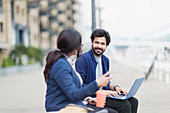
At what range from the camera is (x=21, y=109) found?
7398 millimetres

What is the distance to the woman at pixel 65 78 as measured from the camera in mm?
2549

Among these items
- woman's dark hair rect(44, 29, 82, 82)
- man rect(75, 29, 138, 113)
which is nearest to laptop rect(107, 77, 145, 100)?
man rect(75, 29, 138, 113)

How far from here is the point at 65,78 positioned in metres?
2.54

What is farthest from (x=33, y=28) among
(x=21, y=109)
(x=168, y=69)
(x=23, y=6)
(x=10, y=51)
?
(x=21, y=109)

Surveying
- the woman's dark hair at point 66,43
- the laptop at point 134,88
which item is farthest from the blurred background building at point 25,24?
the woman's dark hair at point 66,43

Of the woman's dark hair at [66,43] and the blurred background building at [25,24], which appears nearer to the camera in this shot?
the woman's dark hair at [66,43]

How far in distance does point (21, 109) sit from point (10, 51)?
24.0 meters

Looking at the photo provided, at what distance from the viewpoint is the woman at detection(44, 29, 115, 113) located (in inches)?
100

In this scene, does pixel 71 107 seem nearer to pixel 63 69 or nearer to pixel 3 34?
pixel 63 69

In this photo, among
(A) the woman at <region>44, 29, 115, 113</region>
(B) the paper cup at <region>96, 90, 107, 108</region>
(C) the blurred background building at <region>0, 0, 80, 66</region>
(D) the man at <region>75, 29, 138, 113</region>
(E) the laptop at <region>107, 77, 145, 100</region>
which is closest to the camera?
(A) the woman at <region>44, 29, 115, 113</region>

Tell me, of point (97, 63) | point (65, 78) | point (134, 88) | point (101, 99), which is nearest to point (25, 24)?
point (97, 63)

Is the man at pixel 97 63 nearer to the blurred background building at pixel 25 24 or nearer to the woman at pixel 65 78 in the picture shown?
the woman at pixel 65 78

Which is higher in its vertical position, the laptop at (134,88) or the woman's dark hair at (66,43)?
the woman's dark hair at (66,43)

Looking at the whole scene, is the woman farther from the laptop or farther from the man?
the man
